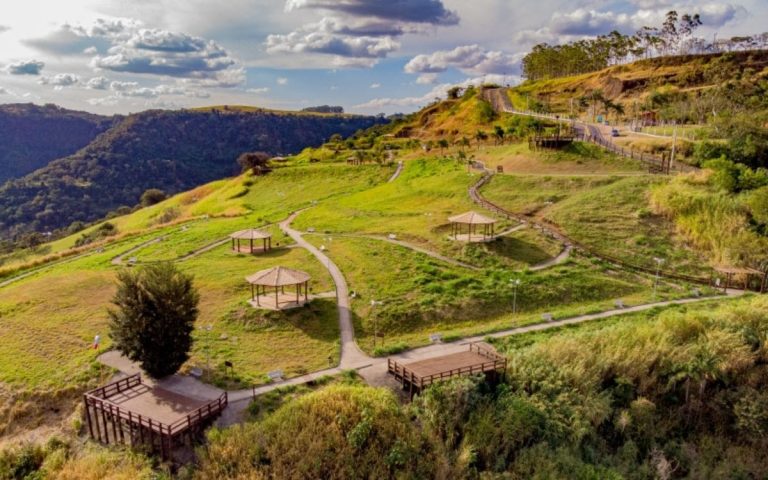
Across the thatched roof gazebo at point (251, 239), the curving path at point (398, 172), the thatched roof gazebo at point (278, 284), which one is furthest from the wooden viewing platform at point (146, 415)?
the curving path at point (398, 172)

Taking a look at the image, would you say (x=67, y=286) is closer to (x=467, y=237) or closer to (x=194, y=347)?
(x=194, y=347)

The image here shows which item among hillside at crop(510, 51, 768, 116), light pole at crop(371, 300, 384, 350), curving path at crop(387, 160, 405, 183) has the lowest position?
light pole at crop(371, 300, 384, 350)

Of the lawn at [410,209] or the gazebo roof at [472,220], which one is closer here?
the gazebo roof at [472,220]

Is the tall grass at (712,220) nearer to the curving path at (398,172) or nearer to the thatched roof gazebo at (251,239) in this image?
the thatched roof gazebo at (251,239)

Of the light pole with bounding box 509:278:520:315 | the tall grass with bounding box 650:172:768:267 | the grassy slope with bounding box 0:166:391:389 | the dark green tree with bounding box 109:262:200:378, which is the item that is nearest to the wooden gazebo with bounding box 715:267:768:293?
the tall grass with bounding box 650:172:768:267

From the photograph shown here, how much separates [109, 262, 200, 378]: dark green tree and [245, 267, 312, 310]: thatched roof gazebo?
7.93 meters

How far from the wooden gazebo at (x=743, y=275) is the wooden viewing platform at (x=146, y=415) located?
38.8 meters

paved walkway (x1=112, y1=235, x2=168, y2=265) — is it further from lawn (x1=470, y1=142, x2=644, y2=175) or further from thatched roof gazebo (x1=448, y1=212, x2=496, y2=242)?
lawn (x1=470, y1=142, x2=644, y2=175)

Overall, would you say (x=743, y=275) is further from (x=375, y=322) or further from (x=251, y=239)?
(x=251, y=239)

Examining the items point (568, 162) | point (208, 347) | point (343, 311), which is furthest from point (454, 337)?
point (568, 162)

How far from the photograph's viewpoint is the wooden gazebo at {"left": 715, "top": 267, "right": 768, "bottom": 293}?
42219 millimetres

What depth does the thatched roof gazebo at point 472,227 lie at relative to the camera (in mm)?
47906

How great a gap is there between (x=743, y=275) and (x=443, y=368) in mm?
29132

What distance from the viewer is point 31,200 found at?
191 metres
